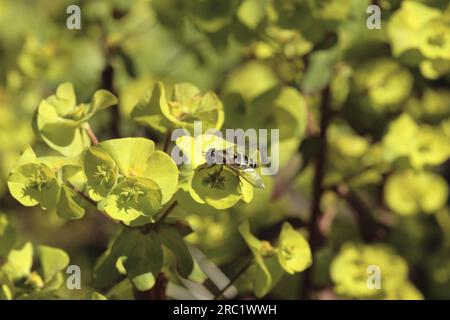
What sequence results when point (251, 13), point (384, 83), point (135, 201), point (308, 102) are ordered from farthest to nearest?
point (308, 102) < point (384, 83) < point (251, 13) < point (135, 201)

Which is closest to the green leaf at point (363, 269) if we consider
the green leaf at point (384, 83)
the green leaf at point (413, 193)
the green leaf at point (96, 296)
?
the green leaf at point (413, 193)

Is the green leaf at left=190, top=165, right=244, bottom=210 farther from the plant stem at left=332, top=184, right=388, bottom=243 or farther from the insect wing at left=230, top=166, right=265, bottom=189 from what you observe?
the plant stem at left=332, top=184, right=388, bottom=243

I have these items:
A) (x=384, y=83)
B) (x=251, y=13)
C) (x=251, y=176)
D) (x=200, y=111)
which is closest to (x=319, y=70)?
(x=251, y=13)

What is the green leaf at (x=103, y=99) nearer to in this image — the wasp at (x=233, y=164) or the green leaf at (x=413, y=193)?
the wasp at (x=233, y=164)

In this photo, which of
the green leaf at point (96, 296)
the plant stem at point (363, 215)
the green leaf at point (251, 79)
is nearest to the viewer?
the green leaf at point (96, 296)

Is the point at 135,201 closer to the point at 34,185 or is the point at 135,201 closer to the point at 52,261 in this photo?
the point at 34,185
